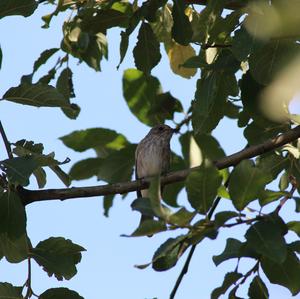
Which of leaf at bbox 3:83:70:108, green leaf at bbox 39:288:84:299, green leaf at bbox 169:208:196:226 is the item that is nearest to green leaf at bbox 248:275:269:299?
green leaf at bbox 169:208:196:226

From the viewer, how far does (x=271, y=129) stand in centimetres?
471

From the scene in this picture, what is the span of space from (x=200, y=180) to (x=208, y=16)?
1425 mm

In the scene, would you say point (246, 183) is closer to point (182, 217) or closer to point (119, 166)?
point (182, 217)

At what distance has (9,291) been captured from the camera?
12.7 feet

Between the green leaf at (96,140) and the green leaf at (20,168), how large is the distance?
123cm

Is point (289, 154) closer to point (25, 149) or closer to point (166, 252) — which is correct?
point (25, 149)

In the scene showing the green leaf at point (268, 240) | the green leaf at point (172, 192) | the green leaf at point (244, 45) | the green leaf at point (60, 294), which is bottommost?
the green leaf at point (268, 240)

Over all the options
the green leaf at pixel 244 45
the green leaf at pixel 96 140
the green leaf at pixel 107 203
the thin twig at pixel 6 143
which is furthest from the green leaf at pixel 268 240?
the green leaf at pixel 107 203

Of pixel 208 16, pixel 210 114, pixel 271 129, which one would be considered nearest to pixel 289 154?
pixel 271 129

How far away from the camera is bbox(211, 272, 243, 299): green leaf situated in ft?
11.3

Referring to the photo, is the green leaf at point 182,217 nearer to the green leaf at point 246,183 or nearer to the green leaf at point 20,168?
the green leaf at point 246,183

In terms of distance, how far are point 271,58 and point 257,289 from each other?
1.20 metres

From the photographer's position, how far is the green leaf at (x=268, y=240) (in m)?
2.90

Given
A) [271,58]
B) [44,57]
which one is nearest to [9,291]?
[271,58]
